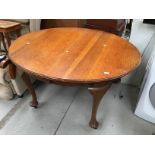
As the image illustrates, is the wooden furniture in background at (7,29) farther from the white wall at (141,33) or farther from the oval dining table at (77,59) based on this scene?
the white wall at (141,33)

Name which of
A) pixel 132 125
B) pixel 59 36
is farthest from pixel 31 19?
pixel 132 125

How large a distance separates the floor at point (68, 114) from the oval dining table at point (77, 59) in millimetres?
127

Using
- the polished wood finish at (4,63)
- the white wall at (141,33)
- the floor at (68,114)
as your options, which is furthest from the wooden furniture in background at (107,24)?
the polished wood finish at (4,63)

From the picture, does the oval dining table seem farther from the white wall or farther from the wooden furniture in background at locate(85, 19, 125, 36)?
the wooden furniture in background at locate(85, 19, 125, 36)

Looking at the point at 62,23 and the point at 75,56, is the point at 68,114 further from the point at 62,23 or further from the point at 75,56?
the point at 62,23

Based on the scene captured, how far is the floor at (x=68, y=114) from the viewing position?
1.49 meters

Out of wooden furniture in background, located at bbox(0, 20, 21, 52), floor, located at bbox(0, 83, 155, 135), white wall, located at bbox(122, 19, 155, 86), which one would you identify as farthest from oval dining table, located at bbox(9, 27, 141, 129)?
wooden furniture in background, located at bbox(0, 20, 21, 52)

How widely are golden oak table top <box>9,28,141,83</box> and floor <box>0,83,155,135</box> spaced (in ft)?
1.99

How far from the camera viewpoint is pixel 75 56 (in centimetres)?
127

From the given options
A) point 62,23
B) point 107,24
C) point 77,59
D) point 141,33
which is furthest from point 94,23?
point 77,59

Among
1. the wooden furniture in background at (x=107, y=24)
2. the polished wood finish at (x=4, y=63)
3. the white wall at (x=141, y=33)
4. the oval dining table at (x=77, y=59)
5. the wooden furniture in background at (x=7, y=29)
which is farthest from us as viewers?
the wooden furniture in background at (x=107, y=24)
